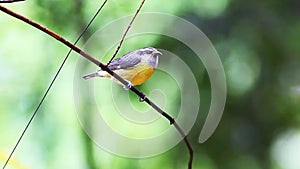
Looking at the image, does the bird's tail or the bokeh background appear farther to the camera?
the bokeh background

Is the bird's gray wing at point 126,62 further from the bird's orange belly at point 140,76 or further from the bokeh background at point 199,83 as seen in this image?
the bokeh background at point 199,83

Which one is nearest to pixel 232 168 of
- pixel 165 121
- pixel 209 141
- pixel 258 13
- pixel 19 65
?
pixel 209 141

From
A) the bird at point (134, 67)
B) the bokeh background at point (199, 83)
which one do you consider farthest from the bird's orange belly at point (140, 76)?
the bokeh background at point (199, 83)

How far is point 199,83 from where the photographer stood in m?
0.96

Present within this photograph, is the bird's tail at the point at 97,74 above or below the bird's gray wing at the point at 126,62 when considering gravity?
below

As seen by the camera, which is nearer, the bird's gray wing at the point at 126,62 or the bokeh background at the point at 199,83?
the bird's gray wing at the point at 126,62

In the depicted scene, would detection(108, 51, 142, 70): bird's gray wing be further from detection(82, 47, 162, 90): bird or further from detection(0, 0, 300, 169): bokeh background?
detection(0, 0, 300, 169): bokeh background

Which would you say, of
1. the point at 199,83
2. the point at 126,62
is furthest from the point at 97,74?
the point at 199,83

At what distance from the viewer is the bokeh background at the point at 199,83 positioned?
0.85 meters

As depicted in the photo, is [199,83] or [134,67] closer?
[134,67]

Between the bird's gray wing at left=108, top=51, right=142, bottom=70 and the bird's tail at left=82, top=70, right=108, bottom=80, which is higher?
the bird's gray wing at left=108, top=51, right=142, bottom=70

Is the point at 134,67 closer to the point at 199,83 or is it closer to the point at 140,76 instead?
the point at 140,76

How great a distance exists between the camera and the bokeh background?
85 centimetres

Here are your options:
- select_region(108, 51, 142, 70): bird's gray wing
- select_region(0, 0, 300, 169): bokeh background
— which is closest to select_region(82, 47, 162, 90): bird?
select_region(108, 51, 142, 70): bird's gray wing
